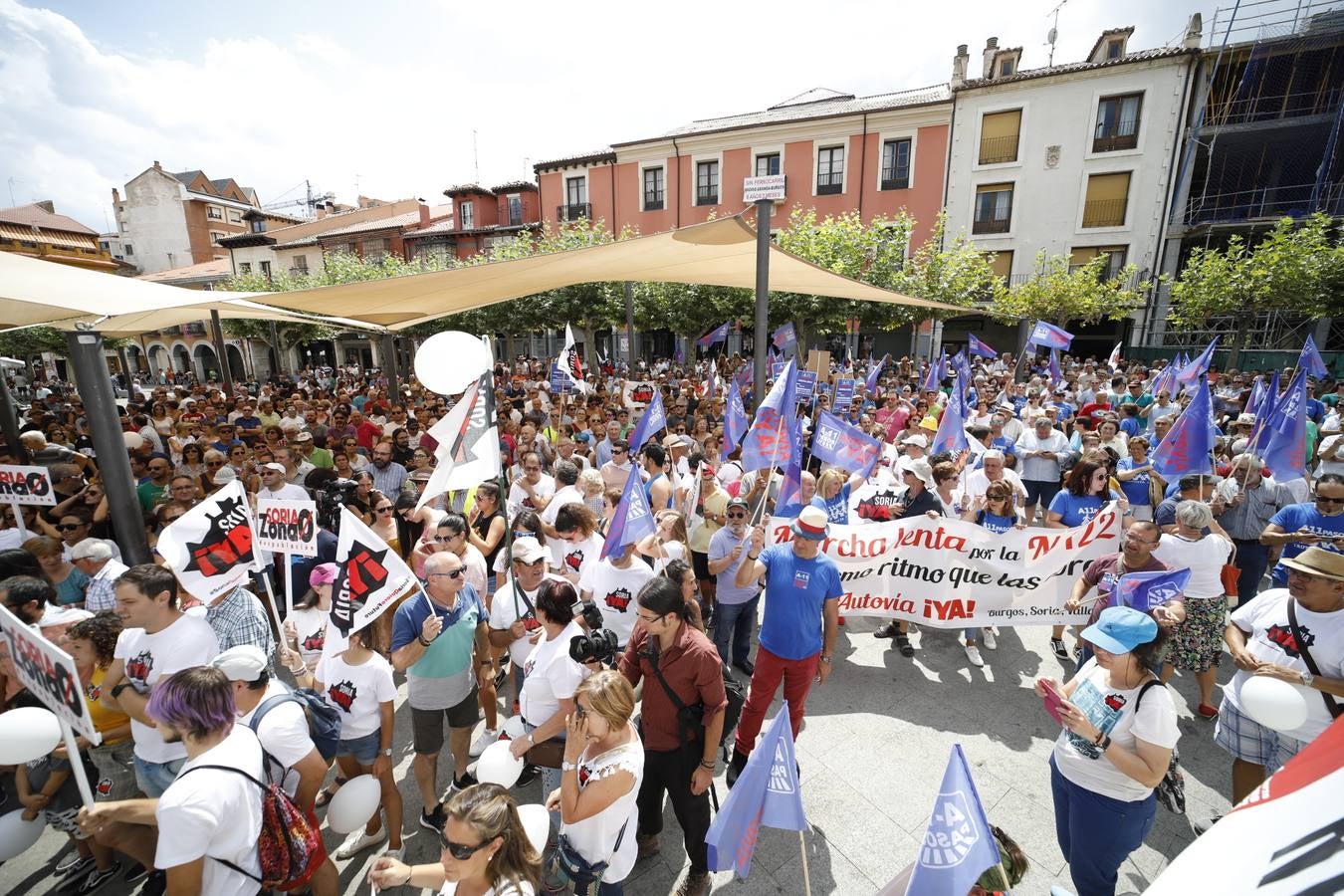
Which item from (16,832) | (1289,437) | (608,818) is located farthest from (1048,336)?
(16,832)

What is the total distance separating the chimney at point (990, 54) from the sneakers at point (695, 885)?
32711 millimetres

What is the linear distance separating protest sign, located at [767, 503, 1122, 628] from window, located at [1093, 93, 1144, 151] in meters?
27.8

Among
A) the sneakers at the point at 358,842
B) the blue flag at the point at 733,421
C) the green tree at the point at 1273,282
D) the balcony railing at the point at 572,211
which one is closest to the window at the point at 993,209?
the green tree at the point at 1273,282

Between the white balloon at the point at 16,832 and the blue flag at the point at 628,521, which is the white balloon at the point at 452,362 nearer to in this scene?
the blue flag at the point at 628,521

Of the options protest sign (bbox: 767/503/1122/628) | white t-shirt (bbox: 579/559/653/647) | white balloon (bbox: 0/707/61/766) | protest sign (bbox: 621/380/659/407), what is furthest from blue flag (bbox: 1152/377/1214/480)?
white balloon (bbox: 0/707/61/766)

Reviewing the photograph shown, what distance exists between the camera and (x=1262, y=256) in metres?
17.8

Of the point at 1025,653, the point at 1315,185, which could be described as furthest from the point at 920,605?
the point at 1315,185

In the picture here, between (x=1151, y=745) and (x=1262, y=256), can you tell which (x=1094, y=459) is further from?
(x=1262, y=256)

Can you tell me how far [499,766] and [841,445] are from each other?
4.17 metres

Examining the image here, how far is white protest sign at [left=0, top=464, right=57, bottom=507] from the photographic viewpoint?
5.16 m

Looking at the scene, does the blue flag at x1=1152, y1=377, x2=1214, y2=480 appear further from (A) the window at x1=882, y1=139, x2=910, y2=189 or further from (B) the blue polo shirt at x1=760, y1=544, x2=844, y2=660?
(A) the window at x1=882, y1=139, x2=910, y2=189

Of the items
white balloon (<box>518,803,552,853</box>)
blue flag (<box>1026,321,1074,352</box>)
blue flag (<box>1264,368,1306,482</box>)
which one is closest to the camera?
white balloon (<box>518,803,552,853</box>)

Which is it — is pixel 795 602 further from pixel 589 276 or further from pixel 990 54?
pixel 990 54

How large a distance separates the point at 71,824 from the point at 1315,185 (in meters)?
33.7
